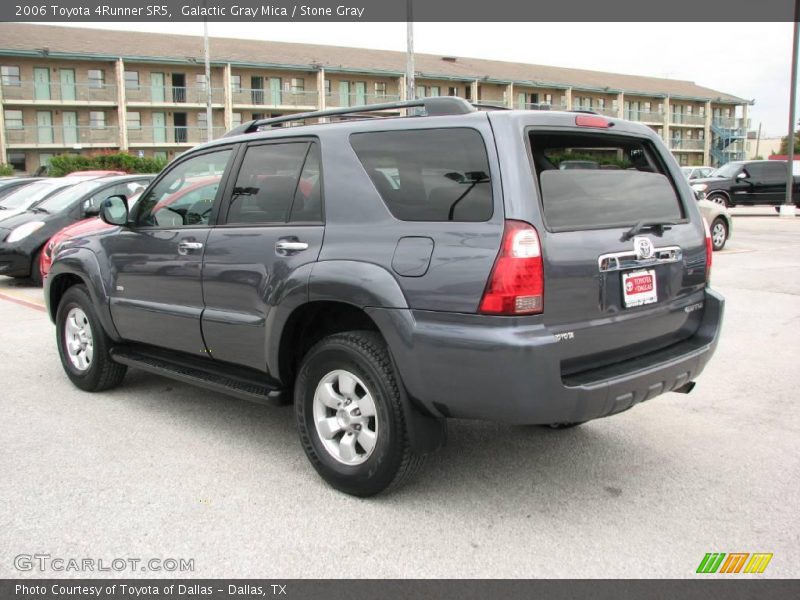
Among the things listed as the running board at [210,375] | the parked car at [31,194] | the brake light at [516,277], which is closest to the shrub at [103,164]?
the parked car at [31,194]

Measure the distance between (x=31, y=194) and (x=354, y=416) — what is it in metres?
13.1

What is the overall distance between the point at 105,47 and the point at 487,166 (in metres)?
52.2

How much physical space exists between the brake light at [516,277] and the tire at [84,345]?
3.39m

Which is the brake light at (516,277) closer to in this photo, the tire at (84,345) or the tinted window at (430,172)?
the tinted window at (430,172)

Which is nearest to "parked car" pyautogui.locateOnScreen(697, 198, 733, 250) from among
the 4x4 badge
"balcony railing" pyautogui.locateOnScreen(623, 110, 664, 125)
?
the 4x4 badge

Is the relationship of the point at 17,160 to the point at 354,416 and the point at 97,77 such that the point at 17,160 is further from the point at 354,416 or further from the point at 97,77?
the point at 354,416

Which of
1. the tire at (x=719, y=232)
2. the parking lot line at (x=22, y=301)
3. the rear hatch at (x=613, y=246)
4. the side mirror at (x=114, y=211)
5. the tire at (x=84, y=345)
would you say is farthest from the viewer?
the tire at (x=719, y=232)

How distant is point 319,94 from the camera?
53.5 m

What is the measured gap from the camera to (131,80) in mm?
49250

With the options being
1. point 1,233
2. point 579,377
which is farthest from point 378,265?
point 1,233

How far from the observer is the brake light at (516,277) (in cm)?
315

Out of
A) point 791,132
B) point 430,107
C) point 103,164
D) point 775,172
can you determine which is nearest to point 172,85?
point 103,164

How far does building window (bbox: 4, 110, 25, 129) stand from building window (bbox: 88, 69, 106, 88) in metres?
4.80
